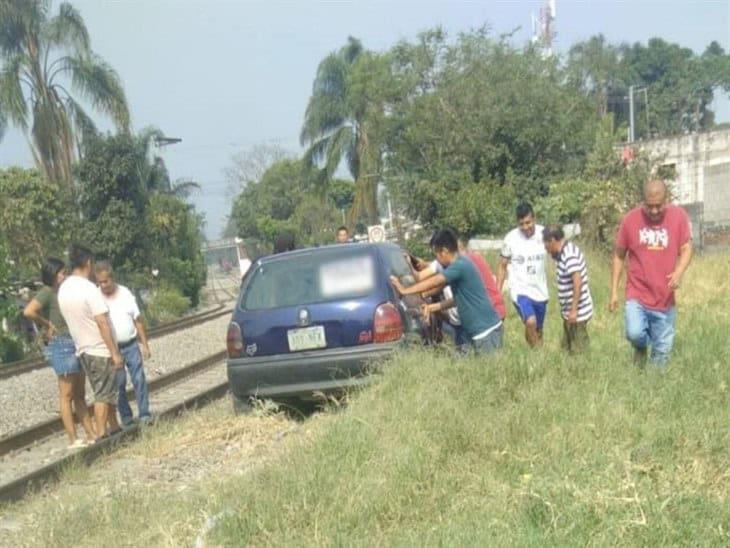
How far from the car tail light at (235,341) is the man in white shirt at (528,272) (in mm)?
2674

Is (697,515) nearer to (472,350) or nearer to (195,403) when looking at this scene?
(472,350)

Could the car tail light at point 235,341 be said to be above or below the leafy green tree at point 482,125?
below

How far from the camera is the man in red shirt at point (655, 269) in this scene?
6496mm

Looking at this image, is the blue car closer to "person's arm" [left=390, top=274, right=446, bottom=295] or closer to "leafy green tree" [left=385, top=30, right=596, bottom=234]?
"person's arm" [left=390, top=274, right=446, bottom=295]

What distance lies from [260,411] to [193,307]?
31774 millimetres

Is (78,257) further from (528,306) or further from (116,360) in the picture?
(528,306)

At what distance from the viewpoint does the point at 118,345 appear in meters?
8.34

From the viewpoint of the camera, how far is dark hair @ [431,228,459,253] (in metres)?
7.11

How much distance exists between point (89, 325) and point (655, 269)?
475cm

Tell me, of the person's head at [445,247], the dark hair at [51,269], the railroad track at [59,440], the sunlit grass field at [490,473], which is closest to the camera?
the sunlit grass field at [490,473]

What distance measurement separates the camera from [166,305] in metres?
31.9

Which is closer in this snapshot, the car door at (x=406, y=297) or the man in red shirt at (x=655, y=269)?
the man in red shirt at (x=655, y=269)

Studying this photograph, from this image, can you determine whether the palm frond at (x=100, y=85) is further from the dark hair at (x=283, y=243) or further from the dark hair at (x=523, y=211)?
the dark hair at (x=523, y=211)

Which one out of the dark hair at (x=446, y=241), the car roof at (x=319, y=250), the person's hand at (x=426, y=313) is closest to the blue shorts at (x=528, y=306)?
the person's hand at (x=426, y=313)
